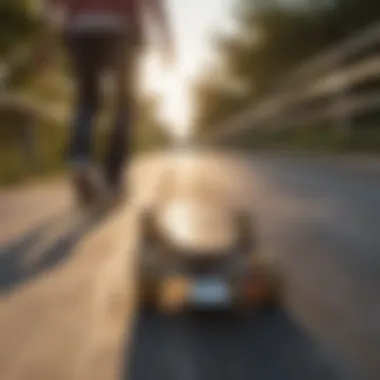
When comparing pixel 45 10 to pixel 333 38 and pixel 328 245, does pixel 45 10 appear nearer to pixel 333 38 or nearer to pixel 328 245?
pixel 328 245

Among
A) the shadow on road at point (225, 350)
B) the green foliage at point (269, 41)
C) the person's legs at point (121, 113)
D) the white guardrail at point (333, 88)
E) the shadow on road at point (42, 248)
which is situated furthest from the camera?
the green foliage at point (269, 41)

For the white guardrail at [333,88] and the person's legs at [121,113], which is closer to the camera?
the person's legs at [121,113]

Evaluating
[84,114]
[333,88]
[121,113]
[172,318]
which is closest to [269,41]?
[333,88]

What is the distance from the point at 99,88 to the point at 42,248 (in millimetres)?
2339

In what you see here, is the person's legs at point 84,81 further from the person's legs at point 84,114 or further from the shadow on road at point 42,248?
the shadow on road at point 42,248

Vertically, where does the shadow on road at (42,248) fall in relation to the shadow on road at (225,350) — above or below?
below

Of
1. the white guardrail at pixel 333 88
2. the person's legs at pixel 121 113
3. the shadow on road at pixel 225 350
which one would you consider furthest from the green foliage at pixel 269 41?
the shadow on road at pixel 225 350

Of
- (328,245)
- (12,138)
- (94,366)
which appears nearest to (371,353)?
(94,366)

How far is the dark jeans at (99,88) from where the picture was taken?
7477 millimetres

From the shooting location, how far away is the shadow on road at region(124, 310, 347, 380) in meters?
3.46

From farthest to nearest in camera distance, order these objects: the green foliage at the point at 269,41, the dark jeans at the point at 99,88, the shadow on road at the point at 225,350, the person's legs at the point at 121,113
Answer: the green foliage at the point at 269,41, the person's legs at the point at 121,113, the dark jeans at the point at 99,88, the shadow on road at the point at 225,350

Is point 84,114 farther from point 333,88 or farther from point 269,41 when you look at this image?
point 269,41

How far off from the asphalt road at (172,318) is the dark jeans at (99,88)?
41 centimetres

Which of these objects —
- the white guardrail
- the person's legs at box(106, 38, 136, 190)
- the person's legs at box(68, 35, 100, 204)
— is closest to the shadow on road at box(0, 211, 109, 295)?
the person's legs at box(68, 35, 100, 204)
